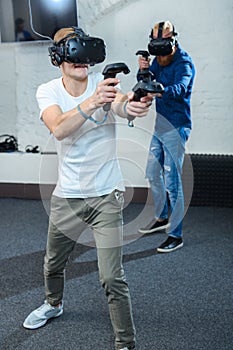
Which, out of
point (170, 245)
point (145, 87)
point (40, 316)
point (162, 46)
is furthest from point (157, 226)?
point (145, 87)

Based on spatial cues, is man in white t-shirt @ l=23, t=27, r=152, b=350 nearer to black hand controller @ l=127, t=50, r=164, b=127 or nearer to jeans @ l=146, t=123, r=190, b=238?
black hand controller @ l=127, t=50, r=164, b=127

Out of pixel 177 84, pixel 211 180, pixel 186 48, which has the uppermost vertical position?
pixel 186 48

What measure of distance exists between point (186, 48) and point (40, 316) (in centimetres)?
285

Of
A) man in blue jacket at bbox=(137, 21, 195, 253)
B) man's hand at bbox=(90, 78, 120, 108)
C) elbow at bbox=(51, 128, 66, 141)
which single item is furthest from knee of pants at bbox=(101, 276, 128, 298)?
man in blue jacket at bbox=(137, 21, 195, 253)

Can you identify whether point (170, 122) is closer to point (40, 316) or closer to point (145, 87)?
point (40, 316)

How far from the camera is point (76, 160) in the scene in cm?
180

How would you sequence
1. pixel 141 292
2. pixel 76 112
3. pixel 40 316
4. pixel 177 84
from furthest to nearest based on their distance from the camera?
1. pixel 177 84
2. pixel 141 292
3. pixel 40 316
4. pixel 76 112

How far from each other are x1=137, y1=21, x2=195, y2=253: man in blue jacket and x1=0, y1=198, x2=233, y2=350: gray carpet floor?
251mm

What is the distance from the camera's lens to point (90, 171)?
1780 millimetres

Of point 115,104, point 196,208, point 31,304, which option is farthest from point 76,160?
point 196,208

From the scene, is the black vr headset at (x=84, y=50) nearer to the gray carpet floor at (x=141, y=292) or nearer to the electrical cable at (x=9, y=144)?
the gray carpet floor at (x=141, y=292)

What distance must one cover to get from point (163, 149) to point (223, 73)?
1.37 meters

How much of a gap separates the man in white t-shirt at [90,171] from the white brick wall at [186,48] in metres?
2.15

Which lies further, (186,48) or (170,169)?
(186,48)
